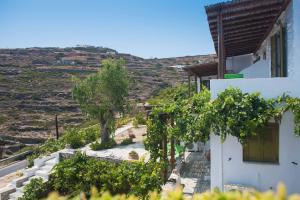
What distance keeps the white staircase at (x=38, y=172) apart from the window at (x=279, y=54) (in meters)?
11.5

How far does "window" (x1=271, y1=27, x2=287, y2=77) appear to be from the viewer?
376 inches

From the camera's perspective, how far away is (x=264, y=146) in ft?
26.6

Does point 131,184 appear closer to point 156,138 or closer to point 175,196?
point 156,138

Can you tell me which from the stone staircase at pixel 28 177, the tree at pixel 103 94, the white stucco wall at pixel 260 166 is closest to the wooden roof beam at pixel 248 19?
the white stucco wall at pixel 260 166

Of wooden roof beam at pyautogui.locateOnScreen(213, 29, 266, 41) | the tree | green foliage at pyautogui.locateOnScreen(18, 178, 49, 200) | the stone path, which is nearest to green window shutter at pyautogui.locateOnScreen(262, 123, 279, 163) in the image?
the stone path

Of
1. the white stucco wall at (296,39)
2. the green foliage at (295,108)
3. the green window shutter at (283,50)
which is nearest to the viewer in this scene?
the green foliage at (295,108)

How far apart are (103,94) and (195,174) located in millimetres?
10671

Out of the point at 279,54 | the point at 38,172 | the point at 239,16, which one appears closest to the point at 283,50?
the point at 279,54

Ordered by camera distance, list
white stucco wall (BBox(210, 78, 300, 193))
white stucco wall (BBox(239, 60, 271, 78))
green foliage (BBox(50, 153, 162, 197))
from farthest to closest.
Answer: white stucco wall (BBox(239, 60, 271, 78)) → green foliage (BBox(50, 153, 162, 197)) → white stucco wall (BBox(210, 78, 300, 193))

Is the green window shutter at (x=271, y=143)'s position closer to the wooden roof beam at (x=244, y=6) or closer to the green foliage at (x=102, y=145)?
the wooden roof beam at (x=244, y=6)

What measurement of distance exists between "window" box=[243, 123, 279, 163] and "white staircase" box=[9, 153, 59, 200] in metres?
10.4

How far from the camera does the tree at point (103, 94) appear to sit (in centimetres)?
2044

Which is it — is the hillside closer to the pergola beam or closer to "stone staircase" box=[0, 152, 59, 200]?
"stone staircase" box=[0, 152, 59, 200]

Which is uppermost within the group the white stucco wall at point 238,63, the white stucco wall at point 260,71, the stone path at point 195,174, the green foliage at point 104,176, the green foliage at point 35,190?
the white stucco wall at point 238,63
